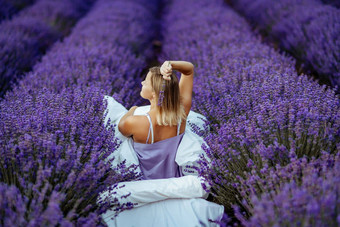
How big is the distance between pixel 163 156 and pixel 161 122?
10.0 inches

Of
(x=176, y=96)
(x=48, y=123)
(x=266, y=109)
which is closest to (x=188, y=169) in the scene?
(x=176, y=96)

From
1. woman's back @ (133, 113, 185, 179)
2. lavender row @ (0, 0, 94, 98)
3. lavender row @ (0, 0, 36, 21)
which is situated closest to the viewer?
woman's back @ (133, 113, 185, 179)

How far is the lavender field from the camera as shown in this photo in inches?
48.0

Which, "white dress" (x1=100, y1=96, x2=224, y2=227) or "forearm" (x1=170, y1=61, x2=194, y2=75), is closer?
"white dress" (x1=100, y1=96, x2=224, y2=227)

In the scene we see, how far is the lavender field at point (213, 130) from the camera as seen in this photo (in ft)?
4.00

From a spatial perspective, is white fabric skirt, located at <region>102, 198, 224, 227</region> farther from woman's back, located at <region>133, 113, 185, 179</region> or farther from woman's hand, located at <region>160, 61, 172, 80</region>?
woman's hand, located at <region>160, 61, 172, 80</region>

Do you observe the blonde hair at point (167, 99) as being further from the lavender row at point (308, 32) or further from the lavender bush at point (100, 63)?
the lavender row at point (308, 32)

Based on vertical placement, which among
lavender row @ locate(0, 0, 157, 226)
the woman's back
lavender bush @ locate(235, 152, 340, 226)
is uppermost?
lavender bush @ locate(235, 152, 340, 226)

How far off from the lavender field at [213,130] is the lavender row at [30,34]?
0.03 meters

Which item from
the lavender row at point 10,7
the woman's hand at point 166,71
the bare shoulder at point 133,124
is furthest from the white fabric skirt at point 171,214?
the lavender row at point 10,7

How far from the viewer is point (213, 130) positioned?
221 centimetres

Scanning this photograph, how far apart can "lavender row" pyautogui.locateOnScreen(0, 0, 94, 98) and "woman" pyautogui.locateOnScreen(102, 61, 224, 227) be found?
150 centimetres

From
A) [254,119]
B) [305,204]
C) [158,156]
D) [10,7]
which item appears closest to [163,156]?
[158,156]

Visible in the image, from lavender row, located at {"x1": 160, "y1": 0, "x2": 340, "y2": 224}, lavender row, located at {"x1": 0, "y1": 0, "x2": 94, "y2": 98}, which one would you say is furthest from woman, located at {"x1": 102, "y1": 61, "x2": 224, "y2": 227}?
lavender row, located at {"x1": 0, "y1": 0, "x2": 94, "y2": 98}
